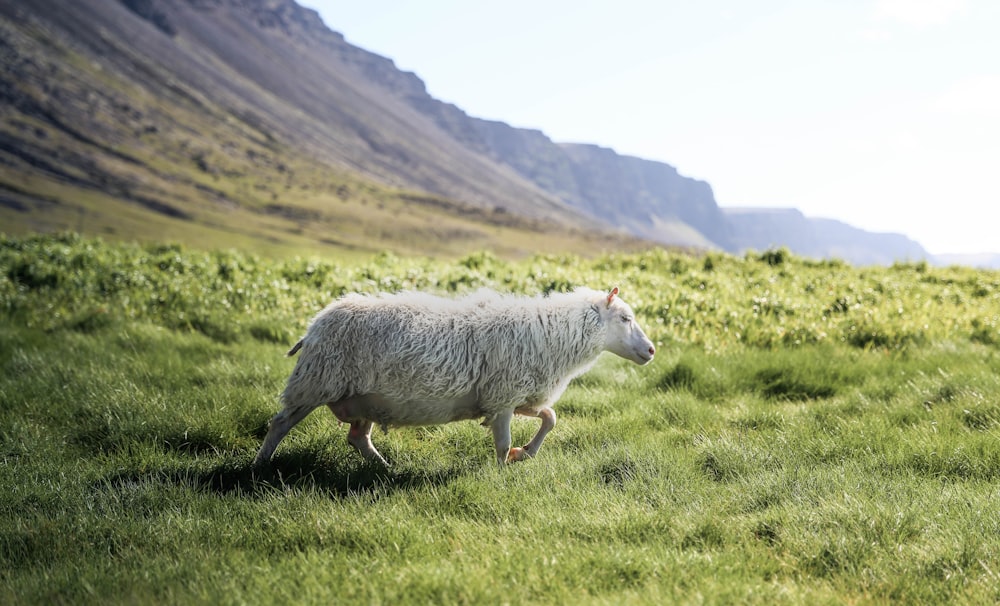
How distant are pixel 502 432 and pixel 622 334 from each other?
5.44ft

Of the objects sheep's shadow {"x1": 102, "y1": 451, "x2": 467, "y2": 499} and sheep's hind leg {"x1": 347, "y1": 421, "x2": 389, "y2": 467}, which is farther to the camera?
sheep's hind leg {"x1": 347, "y1": 421, "x2": 389, "y2": 467}

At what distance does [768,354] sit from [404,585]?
681 cm

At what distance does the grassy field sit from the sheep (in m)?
0.40

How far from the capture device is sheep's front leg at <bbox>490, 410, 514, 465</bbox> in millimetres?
5941

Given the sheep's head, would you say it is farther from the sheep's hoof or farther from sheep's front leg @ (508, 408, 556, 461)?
the sheep's hoof

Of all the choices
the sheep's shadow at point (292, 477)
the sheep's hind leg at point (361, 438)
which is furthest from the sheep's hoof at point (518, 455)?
the sheep's hind leg at point (361, 438)

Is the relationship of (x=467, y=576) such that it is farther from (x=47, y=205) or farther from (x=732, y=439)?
(x=47, y=205)

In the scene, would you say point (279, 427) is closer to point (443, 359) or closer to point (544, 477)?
point (443, 359)

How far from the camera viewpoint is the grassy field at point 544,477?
12.3 ft

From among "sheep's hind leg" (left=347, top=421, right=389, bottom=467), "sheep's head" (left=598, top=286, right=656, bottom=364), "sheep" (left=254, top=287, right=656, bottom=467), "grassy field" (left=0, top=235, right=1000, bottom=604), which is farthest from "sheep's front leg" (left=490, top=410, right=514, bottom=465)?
"sheep's head" (left=598, top=286, right=656, bottom=364)

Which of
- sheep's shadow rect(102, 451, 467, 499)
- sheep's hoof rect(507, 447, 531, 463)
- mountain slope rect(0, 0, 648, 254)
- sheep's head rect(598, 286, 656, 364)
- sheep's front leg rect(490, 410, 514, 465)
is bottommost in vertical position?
mountain slope rect(0, 0, 648, 254)

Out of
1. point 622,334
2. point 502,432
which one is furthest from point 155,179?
point 502,432

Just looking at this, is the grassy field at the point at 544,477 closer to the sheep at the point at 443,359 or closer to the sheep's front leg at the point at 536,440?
the sheep's front leg at the point at 536,440

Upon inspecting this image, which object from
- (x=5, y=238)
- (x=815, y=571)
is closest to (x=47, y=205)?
(x=5, y=238)
